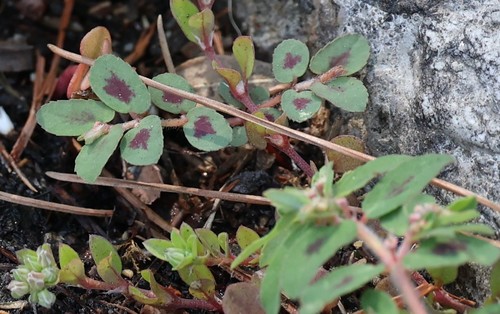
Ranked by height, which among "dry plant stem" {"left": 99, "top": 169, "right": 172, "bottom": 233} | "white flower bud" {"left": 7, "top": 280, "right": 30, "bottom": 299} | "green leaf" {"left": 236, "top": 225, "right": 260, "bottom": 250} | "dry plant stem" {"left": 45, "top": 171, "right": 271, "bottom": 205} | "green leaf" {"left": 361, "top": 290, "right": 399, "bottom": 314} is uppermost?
"green leaf" {"left": 361, "top": 290, "right": 399, "bottom": 314}

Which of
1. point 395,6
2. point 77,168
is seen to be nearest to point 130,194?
point 77,168

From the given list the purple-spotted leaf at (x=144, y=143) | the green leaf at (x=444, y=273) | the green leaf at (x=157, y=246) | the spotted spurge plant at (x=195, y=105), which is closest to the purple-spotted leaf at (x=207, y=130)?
the spotted spurge plant at (x=195, y=105)

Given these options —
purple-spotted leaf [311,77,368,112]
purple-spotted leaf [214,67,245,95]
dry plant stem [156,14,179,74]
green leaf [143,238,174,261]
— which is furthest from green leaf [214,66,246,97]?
green leaf [143,238,174,261]

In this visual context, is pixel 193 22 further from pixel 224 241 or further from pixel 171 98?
pixel 224 241

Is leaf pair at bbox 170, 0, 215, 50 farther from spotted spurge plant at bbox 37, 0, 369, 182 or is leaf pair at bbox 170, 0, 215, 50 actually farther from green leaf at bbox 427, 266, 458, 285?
green leaf at bbox 427, 266, 458, 285

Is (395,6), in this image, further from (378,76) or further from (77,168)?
(77,168)

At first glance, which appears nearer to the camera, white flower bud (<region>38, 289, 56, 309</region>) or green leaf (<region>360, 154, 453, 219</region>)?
green leaf (<region>360, 154, 453, 219</region>)

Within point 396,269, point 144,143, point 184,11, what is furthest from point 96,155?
point 396,269
